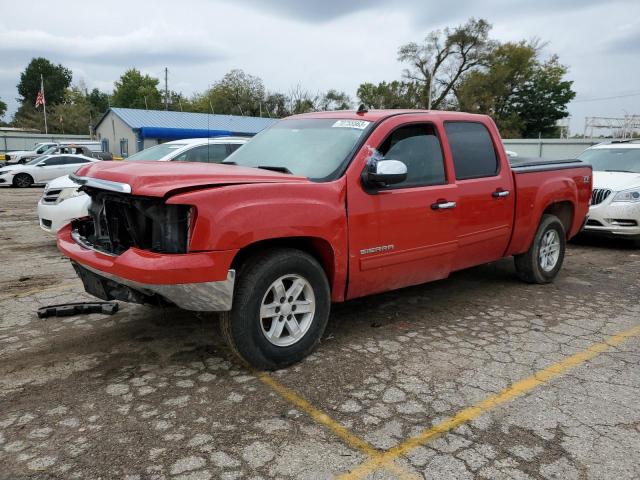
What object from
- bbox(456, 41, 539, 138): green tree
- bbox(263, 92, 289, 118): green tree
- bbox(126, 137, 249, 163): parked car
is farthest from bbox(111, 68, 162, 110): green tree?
bbox(126, 137, 249, 163): parked car

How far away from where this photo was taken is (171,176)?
3.15 meters

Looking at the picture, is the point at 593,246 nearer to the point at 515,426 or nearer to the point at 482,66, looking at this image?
the point at 515,426

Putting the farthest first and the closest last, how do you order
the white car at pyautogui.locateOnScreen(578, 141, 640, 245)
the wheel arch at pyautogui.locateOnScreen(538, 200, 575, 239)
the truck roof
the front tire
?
1. the white car at pyautogui.locateOnScreen(578, 141, 640, 245)
2. the wheel arch at pyautogui.locateOnScreen(538, 200, 575, 239)
3. the truck roof
4. the front tire

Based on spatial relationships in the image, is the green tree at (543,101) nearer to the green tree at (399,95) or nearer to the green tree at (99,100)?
the green tree at (399,95)

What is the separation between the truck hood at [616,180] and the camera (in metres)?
8.30

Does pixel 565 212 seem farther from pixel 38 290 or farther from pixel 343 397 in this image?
pixel 38 290

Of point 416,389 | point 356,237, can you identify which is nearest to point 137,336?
point 356,237

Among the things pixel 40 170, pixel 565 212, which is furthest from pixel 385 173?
pixel 40 170

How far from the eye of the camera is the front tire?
3.32 meters

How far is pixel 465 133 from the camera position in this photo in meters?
4.89

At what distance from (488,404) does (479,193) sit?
218 cm

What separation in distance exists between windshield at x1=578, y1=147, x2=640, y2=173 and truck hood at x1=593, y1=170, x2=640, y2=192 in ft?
0.86

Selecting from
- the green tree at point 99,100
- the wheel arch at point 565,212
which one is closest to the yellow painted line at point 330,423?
the wheel arch at point 565,212

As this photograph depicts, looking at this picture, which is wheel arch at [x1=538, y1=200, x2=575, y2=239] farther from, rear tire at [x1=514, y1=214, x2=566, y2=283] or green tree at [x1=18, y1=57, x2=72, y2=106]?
green tree at [x1=18, y1=57, x2=72, y2=106]
